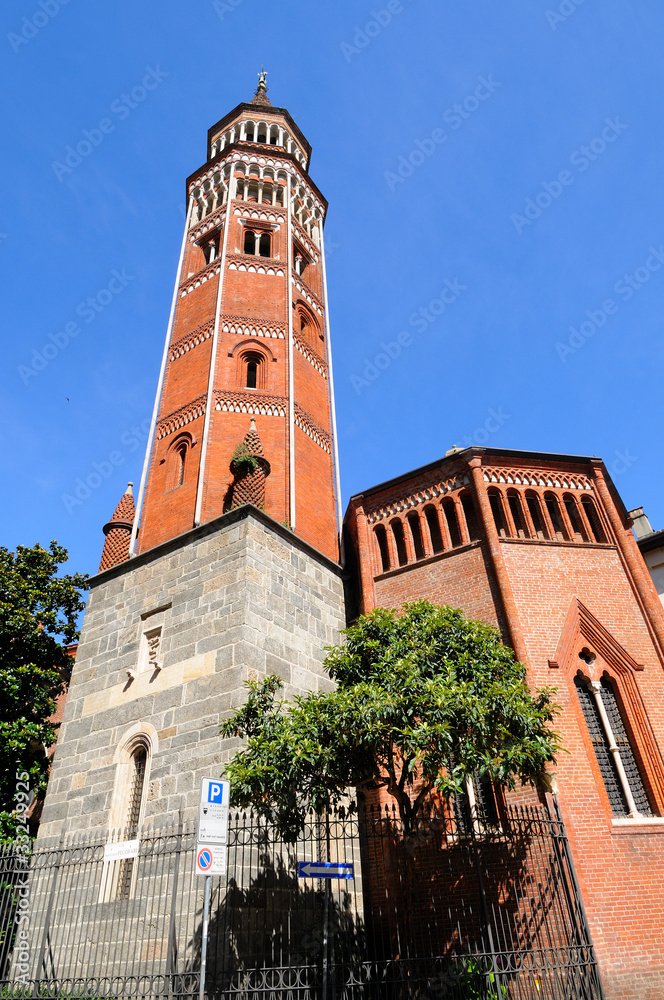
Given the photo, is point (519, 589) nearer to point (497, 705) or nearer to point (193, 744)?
point (497, 705)

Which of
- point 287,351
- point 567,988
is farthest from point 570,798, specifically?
point 287,351

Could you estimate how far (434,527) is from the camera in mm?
16484

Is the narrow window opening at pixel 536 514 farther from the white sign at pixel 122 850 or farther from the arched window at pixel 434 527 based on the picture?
the white sign at pixel 122 850

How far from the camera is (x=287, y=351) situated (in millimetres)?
19422

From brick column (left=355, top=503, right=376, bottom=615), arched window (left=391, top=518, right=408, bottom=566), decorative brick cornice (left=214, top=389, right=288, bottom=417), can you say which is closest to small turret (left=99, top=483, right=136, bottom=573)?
decorative brick cornice (left=214, top=389, right=288, bottom=417)

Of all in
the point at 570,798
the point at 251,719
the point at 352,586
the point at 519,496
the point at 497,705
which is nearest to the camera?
the point at 497,705

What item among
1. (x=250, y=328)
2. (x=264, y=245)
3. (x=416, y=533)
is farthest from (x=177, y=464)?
(x=264, y=245)

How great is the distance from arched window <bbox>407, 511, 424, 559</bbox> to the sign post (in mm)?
9474

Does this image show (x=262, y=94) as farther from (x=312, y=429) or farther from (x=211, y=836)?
(x=211, y=836)

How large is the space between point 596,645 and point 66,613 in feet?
44.2

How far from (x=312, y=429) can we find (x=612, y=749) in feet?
35.5

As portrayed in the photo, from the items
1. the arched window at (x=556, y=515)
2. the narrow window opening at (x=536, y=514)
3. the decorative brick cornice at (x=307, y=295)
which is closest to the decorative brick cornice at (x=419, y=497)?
the narrow window opening at (x=536, y=514)

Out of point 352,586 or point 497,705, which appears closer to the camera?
point 497,705

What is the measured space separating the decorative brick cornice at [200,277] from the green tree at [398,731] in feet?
48.2
